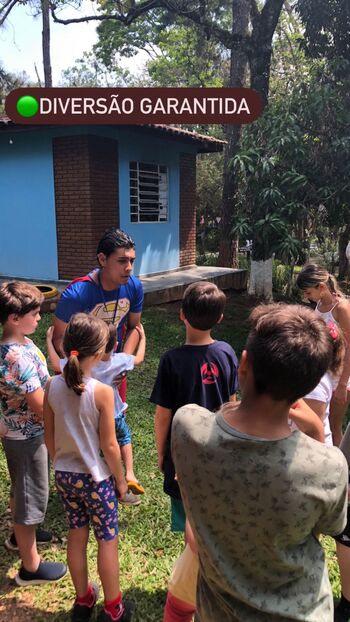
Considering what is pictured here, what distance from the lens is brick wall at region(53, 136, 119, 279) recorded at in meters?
8.52

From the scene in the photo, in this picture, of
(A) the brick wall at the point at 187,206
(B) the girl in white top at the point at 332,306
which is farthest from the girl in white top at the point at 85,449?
(A) the brick wall at the point at 187,206

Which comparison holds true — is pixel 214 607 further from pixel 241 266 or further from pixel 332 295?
pixel 241 266

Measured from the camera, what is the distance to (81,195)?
339 inches

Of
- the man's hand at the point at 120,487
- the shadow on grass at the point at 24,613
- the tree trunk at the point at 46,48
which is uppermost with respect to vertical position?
the tree trunk at the point at 46,48

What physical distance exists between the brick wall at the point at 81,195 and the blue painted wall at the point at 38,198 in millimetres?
160

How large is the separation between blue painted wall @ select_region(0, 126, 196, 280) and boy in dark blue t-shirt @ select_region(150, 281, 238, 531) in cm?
733

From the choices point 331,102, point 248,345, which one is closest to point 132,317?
point 248,345

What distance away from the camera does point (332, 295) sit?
2.86 metres

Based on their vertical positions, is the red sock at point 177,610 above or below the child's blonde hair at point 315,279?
below

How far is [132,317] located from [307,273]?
3.65 feet

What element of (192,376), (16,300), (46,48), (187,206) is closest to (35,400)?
(16,300)

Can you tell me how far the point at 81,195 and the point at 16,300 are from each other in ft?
22.5

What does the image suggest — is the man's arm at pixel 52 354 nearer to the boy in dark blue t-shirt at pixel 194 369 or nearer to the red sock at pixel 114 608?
the boy in dark blue t-shirt at pixel 194 369

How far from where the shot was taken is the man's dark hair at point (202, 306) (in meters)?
1.86
